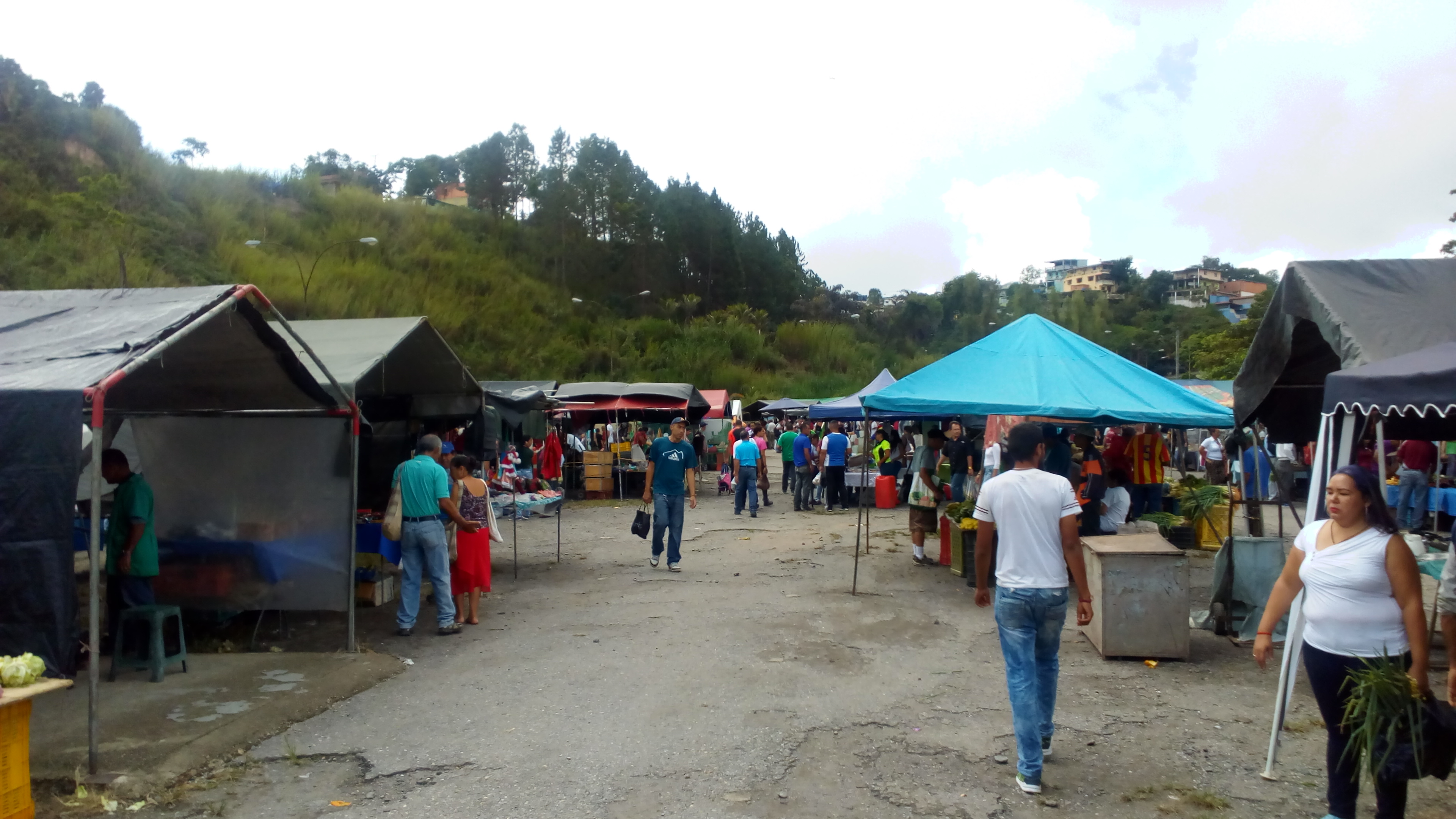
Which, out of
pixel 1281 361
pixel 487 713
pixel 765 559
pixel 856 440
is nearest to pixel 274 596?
pixel 487 713

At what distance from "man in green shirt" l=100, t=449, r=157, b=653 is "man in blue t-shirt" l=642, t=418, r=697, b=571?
17.1 feet

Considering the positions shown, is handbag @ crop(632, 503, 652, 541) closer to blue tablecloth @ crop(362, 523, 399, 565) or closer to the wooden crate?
blue tablecloth @ crop(362, 523, 399, 565)

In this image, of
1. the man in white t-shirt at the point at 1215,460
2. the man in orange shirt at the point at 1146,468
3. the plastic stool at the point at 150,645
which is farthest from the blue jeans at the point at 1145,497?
the plastic stool at the point at 150,645

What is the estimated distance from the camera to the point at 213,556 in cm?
774

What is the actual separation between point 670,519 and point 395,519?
151 inches

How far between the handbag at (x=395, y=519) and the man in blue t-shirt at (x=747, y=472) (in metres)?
9.79

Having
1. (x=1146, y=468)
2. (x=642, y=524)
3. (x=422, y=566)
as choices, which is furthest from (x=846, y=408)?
(x=422, y=566)

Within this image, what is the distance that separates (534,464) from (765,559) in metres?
10.0

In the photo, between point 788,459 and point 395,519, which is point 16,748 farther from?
point 788,459

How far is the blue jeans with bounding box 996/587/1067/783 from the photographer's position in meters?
4.43

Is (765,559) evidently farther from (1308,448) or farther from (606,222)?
(606,222)

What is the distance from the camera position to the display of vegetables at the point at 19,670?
4074 mm

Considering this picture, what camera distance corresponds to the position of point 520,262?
6881 centimetres

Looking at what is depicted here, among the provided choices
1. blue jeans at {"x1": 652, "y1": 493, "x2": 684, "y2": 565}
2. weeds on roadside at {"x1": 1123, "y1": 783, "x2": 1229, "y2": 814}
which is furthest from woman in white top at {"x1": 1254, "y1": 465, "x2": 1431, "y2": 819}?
blue jeans at {"x1": 652, "y1": 493, "x2": 684, "y2": 565}
